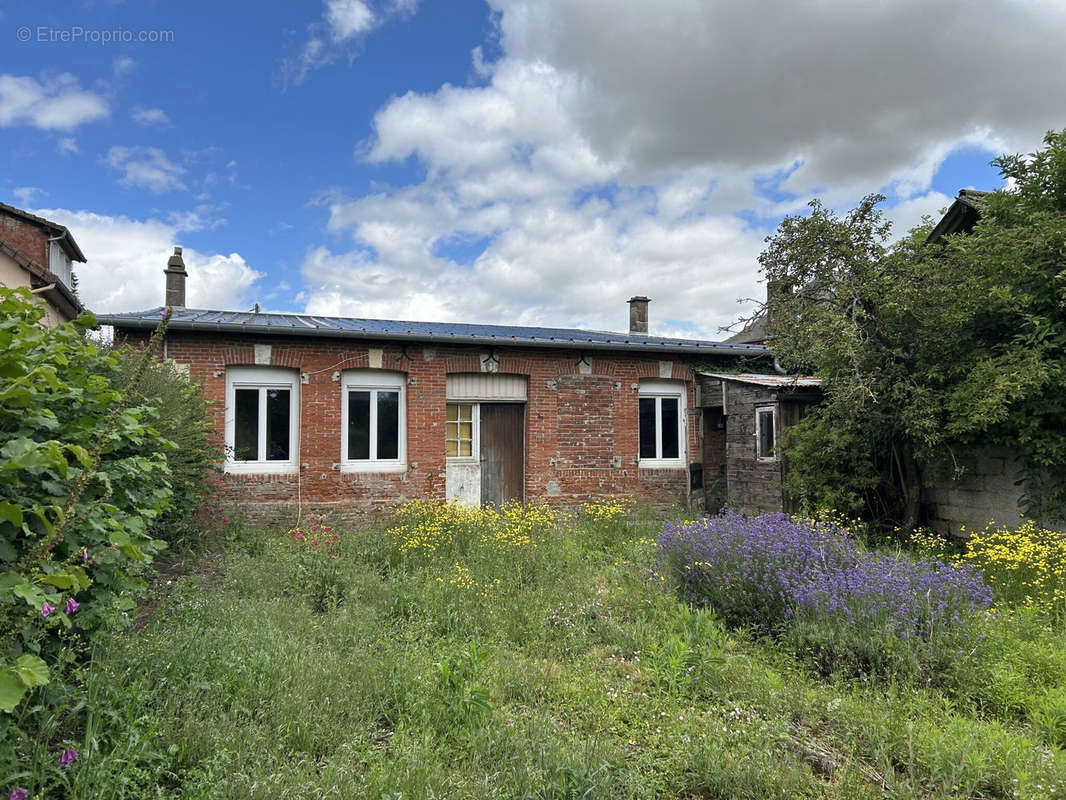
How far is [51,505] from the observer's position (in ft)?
7.59

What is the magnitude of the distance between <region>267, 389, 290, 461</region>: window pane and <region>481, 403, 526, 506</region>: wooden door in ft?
11.5

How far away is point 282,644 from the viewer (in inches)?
171

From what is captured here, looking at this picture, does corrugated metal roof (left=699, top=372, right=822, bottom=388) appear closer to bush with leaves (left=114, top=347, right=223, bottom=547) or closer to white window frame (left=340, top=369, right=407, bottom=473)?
white window frame (left=340, top=369, right=407, bottom=473)

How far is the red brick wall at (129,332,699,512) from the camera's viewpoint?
9.98 metres

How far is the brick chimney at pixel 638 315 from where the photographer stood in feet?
56.8

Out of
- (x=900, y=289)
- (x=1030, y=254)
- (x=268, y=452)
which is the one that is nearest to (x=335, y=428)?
(x=268, y=452)

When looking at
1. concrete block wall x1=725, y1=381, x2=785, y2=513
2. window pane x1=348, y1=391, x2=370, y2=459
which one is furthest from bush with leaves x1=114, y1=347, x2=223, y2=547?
concrete block wall x1=725, y1=381, x2=785, y2=513

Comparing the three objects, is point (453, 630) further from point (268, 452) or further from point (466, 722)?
point (268, 452)

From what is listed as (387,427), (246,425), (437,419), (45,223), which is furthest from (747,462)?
(45,223)

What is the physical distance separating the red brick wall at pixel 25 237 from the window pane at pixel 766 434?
16933 millimetres

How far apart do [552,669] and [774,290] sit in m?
8.28

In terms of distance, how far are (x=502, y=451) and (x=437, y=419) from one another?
4.92 feet

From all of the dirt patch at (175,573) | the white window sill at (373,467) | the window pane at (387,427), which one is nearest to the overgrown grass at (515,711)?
the dirt patch at (175,573)

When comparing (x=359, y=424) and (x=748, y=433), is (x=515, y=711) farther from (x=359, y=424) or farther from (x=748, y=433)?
(x=748, y=433)
